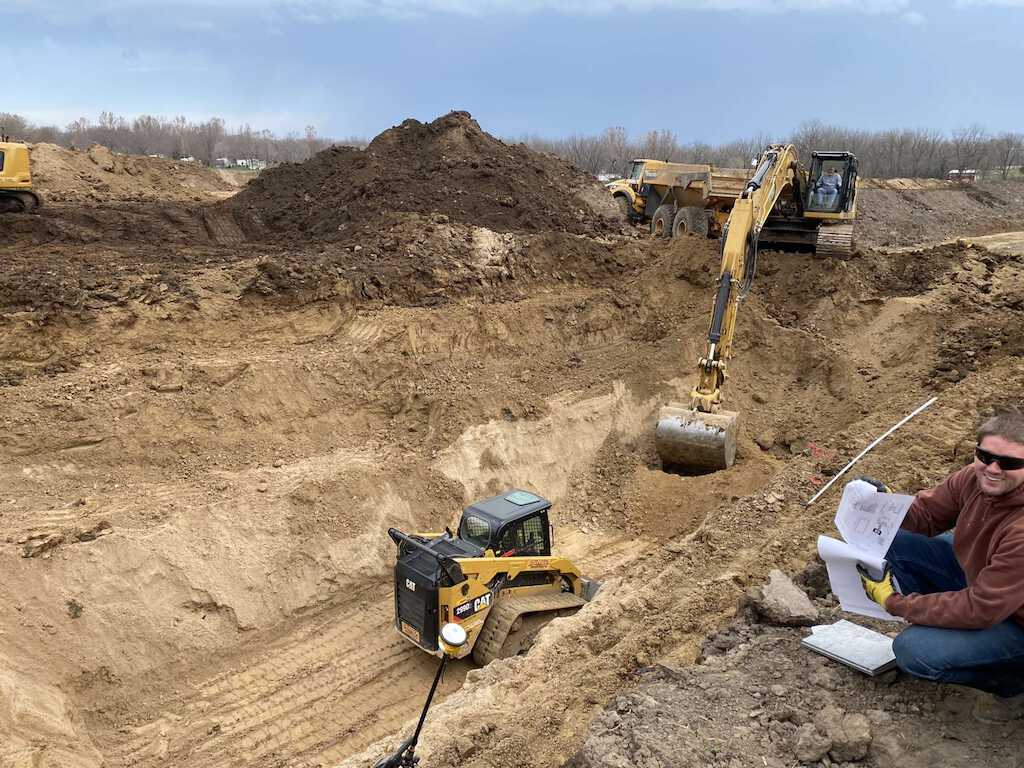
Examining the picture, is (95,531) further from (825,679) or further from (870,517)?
(870,517)

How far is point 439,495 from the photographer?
32.8ft

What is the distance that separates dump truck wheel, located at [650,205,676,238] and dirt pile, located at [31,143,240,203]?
14.2 metres

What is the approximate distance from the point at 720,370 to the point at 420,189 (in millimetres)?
9224

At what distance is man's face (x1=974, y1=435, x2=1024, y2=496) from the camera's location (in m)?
3.56

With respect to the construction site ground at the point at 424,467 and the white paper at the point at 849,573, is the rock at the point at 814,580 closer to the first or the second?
the construction site ground at the point at 424,467

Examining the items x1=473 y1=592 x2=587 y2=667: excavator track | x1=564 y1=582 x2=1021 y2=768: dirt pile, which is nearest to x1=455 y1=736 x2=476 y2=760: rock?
x1=564 y1=582 x2=1021 y2=768: dirt pile

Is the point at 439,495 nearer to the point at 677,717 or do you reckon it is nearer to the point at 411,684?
the point at 411,684

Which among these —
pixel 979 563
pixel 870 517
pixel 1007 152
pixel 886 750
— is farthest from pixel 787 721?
pixel 1007 152

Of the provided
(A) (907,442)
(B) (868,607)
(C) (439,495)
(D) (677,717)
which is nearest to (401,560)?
(C) (439,495)

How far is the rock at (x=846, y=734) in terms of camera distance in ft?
12.5

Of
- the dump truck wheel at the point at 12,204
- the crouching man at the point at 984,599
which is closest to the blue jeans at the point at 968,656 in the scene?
the crouching man at the point at 984,599

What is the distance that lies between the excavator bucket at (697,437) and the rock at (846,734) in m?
6.10

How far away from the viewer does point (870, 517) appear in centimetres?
415

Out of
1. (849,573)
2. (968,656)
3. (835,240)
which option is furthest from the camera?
(835,240)
